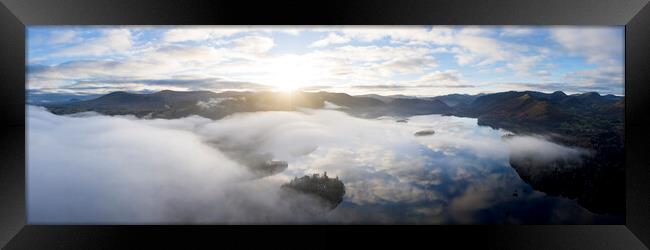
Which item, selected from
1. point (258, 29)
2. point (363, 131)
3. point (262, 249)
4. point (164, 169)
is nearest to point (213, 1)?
point (258, 29)

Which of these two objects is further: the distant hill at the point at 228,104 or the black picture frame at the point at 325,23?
the distant hill at the point at 228,104

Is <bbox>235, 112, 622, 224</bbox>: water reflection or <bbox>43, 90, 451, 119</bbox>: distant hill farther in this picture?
<bbox>43, 90, 451, 119</bbox>: distant hill

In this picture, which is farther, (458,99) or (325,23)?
(458,99)

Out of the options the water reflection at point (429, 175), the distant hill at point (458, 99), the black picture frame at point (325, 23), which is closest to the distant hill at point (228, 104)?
the distant hill at point (458, 99)

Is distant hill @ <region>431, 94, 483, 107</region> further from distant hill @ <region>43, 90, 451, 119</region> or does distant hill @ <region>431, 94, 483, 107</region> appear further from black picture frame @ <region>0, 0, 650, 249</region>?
black picture frame @ <region>0, 0, 650, 249</region>

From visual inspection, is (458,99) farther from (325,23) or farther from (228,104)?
(228,104)

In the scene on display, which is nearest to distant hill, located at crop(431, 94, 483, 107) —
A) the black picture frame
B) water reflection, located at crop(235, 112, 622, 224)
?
water reflection, located at crop(235, 112, 622, 224)

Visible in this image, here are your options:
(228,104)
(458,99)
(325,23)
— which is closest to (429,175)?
(458,99)

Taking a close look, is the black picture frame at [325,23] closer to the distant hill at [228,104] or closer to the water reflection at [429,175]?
the water reflection at [429,175]

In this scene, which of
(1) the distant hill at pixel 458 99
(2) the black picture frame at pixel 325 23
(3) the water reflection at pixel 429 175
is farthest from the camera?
(1) the distant hill at pixel 458 99
